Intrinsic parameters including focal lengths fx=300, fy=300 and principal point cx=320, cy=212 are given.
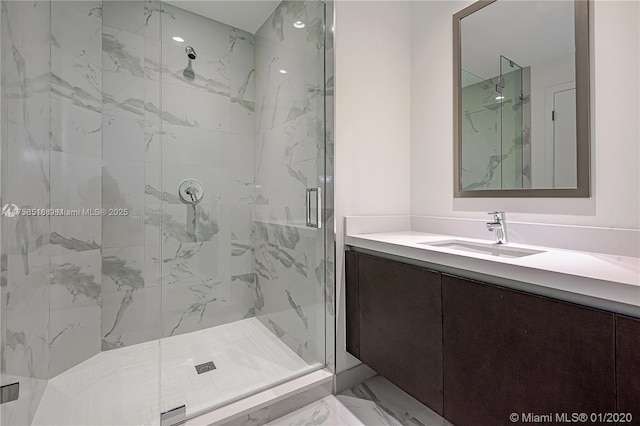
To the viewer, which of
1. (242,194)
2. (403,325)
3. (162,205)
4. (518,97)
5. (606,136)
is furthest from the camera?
(242,194)

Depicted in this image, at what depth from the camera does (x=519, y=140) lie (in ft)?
4.66

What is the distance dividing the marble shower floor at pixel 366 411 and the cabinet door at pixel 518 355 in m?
0.36

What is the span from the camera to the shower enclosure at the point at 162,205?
1294mm

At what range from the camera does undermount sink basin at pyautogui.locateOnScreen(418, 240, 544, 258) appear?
4.04ft

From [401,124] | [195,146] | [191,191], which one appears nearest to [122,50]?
[195,146]

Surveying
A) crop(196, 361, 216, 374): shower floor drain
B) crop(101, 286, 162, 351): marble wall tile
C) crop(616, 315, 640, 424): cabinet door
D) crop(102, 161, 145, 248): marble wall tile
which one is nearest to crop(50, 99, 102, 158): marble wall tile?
crop(102, 161, 145, 248): marble wall tile

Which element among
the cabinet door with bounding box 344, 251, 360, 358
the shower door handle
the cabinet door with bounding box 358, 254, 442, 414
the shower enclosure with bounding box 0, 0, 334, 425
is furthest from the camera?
the shower door handle

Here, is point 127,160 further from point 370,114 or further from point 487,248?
point 487,248

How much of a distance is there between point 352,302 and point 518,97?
4.24ft

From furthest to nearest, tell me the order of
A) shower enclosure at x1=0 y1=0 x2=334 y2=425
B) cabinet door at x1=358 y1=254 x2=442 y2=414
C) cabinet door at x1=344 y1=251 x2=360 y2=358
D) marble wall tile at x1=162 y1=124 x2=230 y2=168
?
marble wall tile at x1=162 y1=124 x2=230 y2=168
cabinet door at x1=344 y1=251 x2=360 y2=358
shower enclosure at x1=0 y1=0 x2=334 y2=425
cabinet door at x1=358 y1=254 x2=442 y2=414

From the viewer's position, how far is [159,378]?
1.48 m

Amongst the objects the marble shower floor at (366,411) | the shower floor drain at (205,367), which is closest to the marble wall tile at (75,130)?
the shower floor drain at (205,367)

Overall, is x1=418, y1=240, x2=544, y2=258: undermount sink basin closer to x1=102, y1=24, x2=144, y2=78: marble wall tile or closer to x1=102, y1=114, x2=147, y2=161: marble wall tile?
x1=102, y1=114, x2=147, y2=161: marble wall tile

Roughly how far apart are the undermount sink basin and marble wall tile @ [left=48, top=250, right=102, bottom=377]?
177 centimetres
